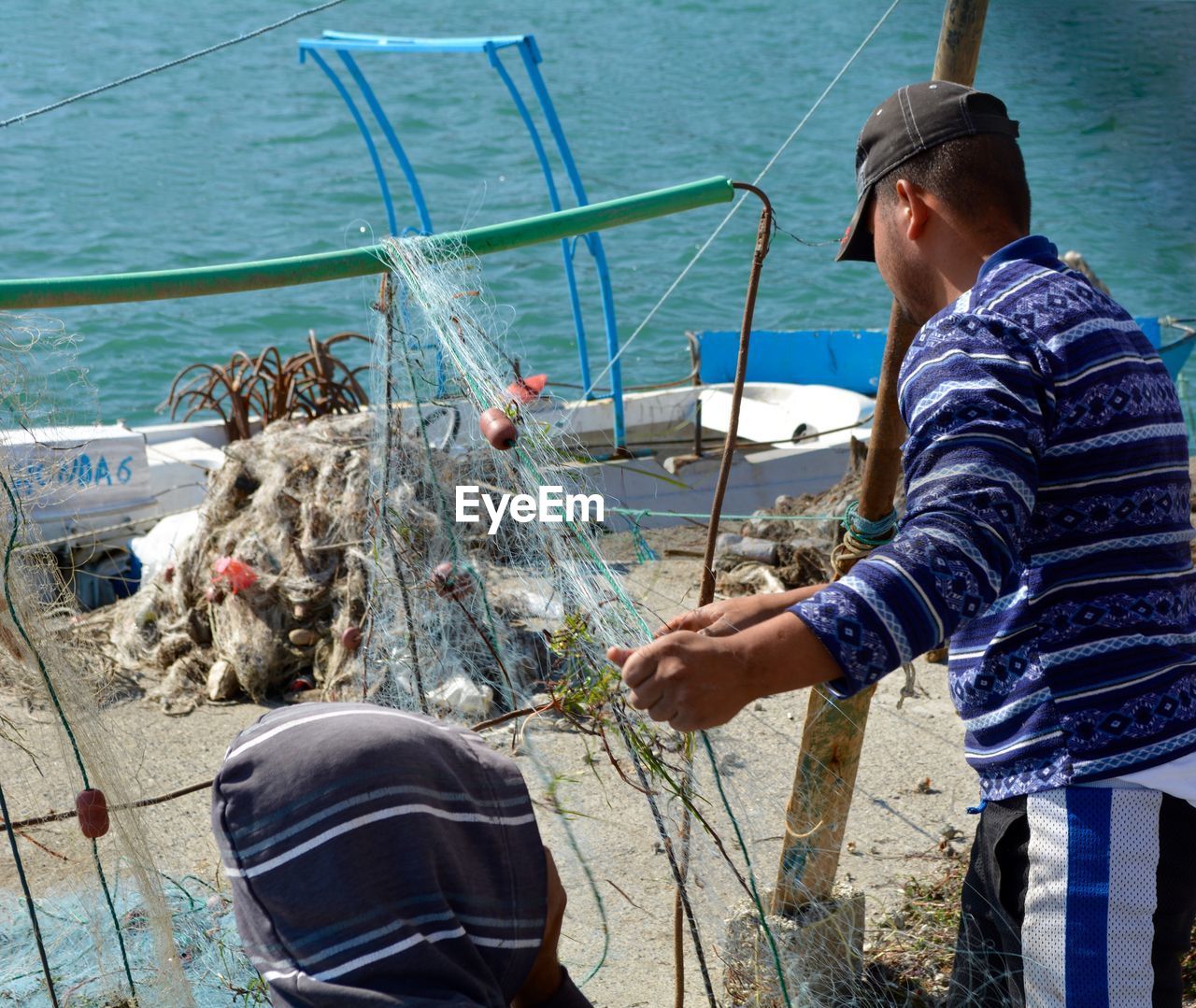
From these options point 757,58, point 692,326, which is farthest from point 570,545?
point 757,58

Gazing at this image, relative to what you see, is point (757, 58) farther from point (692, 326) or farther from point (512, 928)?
point (512, 928)

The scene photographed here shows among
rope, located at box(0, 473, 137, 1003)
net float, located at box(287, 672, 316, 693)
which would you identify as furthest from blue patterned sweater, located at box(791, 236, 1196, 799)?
net float, located at box(287, 672, 316, 693)

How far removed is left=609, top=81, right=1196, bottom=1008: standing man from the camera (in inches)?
49.1

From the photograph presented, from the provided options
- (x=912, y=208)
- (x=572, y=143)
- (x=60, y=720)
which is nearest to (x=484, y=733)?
(x=60, y=720)

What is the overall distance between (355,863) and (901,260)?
981mm

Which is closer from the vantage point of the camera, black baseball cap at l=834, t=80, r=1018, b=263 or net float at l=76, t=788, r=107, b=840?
black baseball cap at l=834, t=80, r=1018, b=263

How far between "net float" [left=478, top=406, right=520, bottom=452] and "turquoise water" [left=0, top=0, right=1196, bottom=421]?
12408 millimetres

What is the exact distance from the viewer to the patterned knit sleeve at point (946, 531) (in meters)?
1.22

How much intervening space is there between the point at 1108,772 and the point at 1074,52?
80.7 feet

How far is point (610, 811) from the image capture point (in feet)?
10.5

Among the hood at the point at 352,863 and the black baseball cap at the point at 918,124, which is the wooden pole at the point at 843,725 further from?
the hood at the point at 352,863

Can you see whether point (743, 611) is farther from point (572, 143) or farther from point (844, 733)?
point (572, 143)

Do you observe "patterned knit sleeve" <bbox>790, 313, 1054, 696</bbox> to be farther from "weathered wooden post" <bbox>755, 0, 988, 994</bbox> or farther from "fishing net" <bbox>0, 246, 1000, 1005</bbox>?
"weathered wooden post" <bbox>755, 0, 988, 994</bbox>

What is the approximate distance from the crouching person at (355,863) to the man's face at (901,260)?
82 cm
